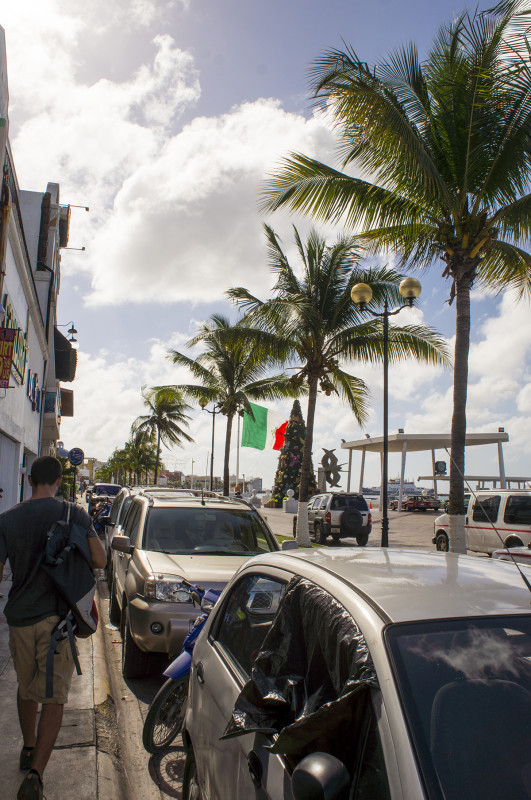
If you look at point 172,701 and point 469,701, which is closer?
point 469,701

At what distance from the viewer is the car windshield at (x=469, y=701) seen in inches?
63.9

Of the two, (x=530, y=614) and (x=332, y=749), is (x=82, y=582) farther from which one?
(x=530, y=614)

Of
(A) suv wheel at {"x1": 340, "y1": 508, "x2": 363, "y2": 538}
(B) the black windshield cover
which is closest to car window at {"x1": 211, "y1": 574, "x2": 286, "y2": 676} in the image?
(B) the black windshield cover

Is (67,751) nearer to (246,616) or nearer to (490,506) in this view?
(246,616)

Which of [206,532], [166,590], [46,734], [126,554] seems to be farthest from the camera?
[126,554]

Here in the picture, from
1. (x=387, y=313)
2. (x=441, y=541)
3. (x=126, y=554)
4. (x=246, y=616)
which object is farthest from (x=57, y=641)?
(x=441, y=541)

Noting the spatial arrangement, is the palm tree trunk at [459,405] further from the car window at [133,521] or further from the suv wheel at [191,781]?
the suv wheel at [191,781]

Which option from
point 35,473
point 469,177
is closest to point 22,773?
point 35,473

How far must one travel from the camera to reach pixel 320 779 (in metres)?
1.60

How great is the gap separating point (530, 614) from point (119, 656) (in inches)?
237

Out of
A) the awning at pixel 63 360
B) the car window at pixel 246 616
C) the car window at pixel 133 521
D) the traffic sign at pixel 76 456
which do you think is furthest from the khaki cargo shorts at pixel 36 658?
the awning at pixel 63 360

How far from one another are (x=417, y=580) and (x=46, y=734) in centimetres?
240

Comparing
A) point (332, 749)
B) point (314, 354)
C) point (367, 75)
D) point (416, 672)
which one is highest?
point (367, 75)

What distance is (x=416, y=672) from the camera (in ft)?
5.91
